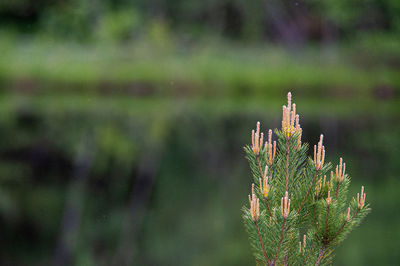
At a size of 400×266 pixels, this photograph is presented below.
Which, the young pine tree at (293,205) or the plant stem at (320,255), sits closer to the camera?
the young pine tree at (293,205)

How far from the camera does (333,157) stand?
11.1 m

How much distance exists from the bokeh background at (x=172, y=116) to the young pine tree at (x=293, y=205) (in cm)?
337

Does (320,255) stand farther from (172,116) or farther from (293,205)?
(172,116)

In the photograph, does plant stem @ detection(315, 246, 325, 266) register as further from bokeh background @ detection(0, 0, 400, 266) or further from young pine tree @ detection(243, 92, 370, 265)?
bokeh background @ detection(0, 0, 400, 266)

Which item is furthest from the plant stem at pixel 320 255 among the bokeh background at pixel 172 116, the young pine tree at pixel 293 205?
the bokeh background at pixel 172 116

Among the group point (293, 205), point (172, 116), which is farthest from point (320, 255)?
point (172, 116)

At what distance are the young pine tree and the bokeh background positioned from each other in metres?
3.37

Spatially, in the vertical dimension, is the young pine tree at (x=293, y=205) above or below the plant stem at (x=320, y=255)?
above

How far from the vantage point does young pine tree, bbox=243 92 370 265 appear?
264 cm

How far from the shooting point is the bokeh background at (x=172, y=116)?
7008 mm

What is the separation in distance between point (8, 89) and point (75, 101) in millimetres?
3006

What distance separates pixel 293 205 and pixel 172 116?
14768 millimetres

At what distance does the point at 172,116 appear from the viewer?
57.4 ft

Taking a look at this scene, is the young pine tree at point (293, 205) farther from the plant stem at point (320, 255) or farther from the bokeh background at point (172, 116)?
the bokeh background at point (172, 116)
